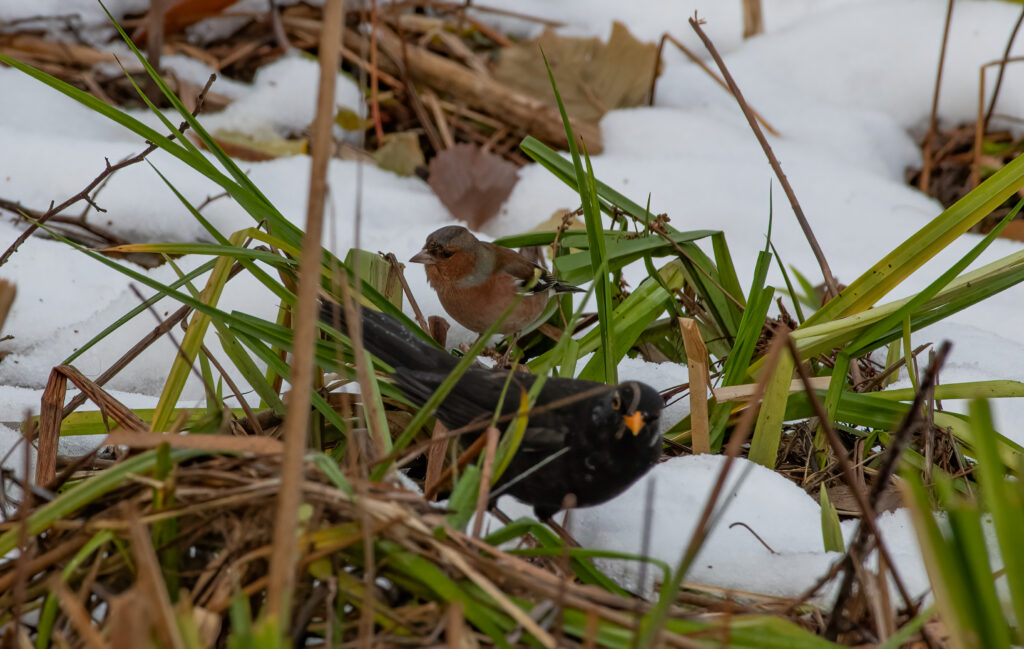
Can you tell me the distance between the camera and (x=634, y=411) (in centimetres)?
234

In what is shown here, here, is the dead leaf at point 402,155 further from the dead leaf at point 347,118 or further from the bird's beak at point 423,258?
the bird's beak at point 423,258

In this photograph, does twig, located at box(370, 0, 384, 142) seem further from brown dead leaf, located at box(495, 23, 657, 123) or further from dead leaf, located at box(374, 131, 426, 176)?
brown dead leaf, located at box(495, 23, 657, 123)

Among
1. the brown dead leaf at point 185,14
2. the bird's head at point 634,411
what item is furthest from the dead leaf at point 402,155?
the bird's head at point 634,411

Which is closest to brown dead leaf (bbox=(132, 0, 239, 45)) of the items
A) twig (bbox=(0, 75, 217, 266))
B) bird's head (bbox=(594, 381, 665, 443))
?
twig (bbox=(0, 75, 217, 266))

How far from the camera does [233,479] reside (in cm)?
180

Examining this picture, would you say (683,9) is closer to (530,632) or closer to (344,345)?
(344,345)

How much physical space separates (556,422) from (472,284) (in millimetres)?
1504

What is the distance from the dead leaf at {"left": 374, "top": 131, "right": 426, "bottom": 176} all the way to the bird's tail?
7.31ft

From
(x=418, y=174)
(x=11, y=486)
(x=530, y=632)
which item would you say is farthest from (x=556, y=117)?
(x=530, y=632)

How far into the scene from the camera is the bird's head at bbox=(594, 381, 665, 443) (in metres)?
2.33

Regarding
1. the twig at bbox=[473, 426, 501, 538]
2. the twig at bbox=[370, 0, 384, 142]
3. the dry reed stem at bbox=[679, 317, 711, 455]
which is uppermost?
the twig at bbox=[370, 0, 384, 142]

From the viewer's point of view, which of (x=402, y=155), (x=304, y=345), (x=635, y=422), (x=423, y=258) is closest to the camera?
(x=304, y=345)

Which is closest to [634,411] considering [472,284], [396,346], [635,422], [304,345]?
[635,422]

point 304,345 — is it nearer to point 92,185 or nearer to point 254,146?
point 92,185
